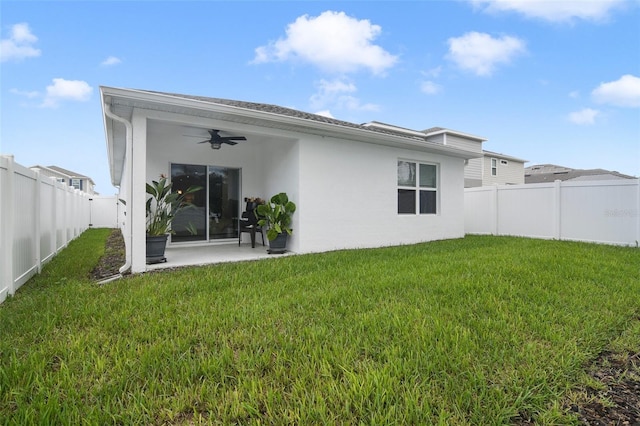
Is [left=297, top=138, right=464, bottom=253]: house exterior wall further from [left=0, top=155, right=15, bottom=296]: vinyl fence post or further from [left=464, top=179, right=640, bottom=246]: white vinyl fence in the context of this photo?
[left=0, top=155, right=15, bottom=296]: vinyl fence post

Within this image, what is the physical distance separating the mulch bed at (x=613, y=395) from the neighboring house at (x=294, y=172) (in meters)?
5.36

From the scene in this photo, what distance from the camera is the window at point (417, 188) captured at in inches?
348

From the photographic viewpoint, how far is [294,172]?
716cm

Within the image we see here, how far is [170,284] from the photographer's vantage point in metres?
4.30

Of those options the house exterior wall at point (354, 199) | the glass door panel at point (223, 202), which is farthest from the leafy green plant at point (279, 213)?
the glass door panel at point (223, 202)

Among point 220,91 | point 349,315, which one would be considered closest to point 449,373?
point 349,315

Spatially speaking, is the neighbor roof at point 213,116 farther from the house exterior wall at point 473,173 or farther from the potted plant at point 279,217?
the house exterior wall at point 473,173

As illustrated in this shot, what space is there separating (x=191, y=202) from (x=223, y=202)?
0.84 meters

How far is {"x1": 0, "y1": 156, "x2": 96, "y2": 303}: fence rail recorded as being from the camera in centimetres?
392

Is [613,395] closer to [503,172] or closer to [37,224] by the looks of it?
[37,224]

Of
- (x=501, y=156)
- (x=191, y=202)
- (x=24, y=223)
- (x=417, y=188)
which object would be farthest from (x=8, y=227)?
(x=501, y=156)

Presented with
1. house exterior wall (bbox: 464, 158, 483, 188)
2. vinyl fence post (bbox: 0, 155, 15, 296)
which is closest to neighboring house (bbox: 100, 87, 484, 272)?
vinyl fence post (bbox: 0, 155, 15, 296)

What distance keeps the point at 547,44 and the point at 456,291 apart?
975 cm

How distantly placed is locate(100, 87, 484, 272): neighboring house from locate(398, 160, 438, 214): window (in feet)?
0.10
